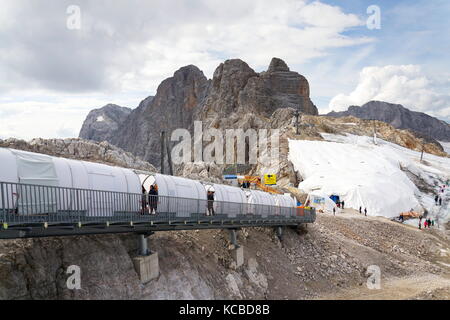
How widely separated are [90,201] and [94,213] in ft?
1.77

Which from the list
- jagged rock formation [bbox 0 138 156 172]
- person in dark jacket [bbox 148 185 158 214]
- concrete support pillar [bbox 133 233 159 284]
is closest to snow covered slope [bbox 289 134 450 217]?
jagged rock formation [bbox 0 138 156 172]

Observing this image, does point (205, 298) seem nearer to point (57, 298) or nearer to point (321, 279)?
point (57, 298)

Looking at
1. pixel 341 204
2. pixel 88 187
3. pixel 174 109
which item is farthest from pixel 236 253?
pixel 174 109

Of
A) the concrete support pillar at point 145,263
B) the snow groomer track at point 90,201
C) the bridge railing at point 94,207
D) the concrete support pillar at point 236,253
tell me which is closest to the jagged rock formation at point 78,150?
the snow groomer track at point 90,201

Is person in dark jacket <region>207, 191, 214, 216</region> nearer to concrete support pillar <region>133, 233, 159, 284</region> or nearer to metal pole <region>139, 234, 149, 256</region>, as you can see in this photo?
concrete support pillar <region>133, 233, 159, 284</region>

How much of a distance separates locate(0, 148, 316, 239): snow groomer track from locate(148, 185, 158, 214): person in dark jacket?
0.18 ft

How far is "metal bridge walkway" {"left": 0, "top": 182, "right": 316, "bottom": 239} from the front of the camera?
41.0 feet

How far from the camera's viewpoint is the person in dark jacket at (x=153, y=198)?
18478mm

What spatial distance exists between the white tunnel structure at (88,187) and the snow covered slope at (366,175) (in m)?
36.8

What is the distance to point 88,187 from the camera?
16469mm

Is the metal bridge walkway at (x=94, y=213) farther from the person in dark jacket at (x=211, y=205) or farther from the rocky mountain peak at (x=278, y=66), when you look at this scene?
the rocky mountain peak at (x=278, y=66)

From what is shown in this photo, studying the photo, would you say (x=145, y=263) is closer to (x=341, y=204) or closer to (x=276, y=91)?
(x=341, y=204)

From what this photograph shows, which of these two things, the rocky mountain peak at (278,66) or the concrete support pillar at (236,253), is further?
the rocky mountain peak at (278,66)
